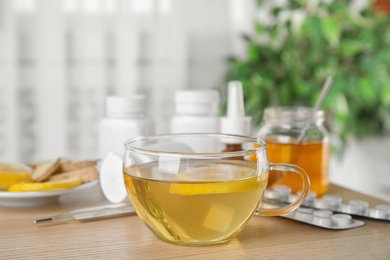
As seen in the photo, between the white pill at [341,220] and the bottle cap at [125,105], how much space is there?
39 centimetres

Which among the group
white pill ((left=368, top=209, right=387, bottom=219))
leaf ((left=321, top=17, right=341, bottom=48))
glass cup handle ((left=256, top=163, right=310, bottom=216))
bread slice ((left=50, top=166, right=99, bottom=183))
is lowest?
white pill ((left=368, top=209, right=387, bottom=219))

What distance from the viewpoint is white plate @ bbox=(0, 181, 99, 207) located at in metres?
0.86

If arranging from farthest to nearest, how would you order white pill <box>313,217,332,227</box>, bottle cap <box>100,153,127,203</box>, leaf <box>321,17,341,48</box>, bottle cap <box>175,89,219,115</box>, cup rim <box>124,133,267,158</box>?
leaf <box>321,17,341,48</box> → bottle cap <box>175,89,219,115</box> → bottle cap <box>100,153,127,203</box> → white pill <box>313,217,332,227</box> → cup rim <box>124,133,267,158</box>

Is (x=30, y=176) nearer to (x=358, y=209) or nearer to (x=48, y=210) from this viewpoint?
(x=48, y=210)

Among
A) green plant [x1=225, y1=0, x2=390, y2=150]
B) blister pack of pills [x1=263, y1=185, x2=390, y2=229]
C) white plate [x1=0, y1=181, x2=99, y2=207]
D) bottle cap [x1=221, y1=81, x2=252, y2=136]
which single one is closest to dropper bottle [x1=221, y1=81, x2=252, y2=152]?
bottle cap [x1=221, y1=81, x2=252, y2=136]

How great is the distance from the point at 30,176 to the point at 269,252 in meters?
0.45

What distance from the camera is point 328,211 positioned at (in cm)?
82

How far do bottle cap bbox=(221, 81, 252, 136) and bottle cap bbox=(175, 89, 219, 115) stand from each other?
30 millimetres

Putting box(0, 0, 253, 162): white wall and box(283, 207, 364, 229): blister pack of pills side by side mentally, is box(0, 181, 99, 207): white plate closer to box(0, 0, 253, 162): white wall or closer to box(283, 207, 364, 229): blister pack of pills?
box(283, 207, 364, 229): blister pack of pills

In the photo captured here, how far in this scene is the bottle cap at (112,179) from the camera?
903mm

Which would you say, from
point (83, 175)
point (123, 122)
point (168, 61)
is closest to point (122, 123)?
point (123, 122)

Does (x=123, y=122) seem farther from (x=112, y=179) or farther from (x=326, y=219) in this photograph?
(x=326, y=219)

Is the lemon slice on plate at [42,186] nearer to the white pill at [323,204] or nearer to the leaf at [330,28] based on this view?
the white pill at [323,204]

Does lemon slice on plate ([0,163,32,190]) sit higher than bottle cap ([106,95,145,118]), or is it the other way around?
bottle cap ([106,95,145,118])
